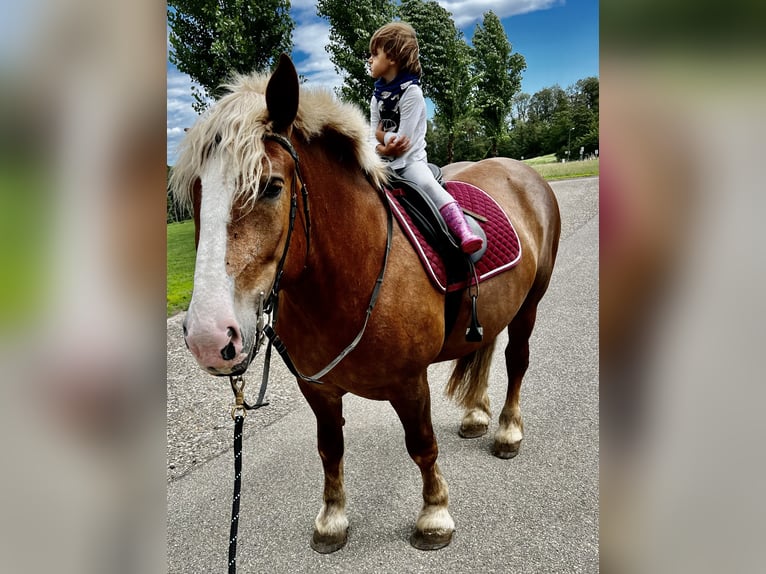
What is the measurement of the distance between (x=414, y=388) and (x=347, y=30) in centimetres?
1037

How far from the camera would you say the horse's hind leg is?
3.25m

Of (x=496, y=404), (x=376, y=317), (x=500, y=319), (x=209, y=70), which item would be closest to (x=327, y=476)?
(x=376, y=317)

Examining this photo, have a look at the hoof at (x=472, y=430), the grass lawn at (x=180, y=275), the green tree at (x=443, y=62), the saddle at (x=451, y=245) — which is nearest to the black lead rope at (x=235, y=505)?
the saddle at (x=451, y=245)

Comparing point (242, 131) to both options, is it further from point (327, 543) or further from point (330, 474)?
point (327, 543)

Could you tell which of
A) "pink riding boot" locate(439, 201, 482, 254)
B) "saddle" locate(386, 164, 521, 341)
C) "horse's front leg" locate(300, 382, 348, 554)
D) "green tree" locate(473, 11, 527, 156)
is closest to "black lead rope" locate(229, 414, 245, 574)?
"horse's front leg" locate(300, 382, 348, 554)

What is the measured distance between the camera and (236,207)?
1379 mm

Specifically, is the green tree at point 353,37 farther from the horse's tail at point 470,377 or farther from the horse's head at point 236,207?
the horse's head at point 236,207

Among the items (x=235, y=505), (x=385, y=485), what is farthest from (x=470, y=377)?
(x=235, y=505)

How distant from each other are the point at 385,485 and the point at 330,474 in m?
0.58

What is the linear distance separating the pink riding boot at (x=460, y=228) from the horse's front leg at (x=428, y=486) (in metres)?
0.78

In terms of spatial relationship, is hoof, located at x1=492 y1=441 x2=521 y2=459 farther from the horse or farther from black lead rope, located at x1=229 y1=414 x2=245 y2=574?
black lead rope, located at x1=229 y1=414 x2=245 y2=574
